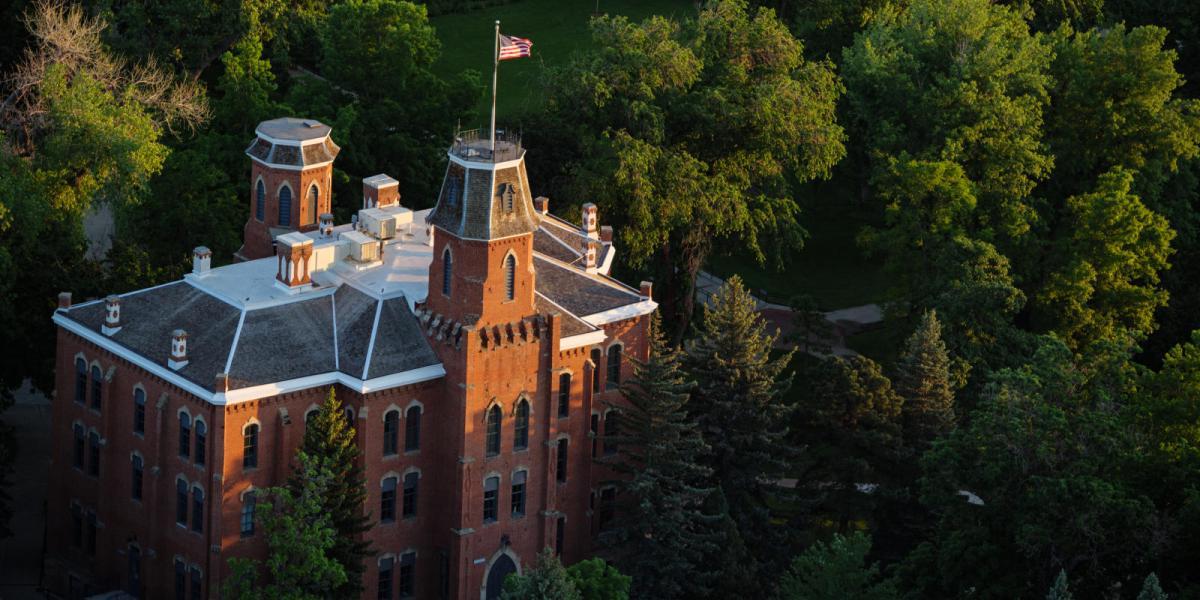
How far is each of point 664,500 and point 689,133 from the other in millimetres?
29302

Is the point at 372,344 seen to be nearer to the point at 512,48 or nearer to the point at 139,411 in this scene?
the point at 139,411

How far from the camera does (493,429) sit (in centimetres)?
9331

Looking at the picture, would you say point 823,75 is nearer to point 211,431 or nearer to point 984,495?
point 984,495

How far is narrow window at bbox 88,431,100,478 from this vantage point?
95375 millimetres

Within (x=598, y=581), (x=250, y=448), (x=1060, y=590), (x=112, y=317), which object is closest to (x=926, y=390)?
(x=598, y=581)

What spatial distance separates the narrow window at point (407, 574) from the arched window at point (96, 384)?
14.9 m

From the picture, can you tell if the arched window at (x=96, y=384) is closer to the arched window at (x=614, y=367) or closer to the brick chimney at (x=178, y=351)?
the brick chimney at (x=178, y=351)

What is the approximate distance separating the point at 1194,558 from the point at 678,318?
42.4 metres

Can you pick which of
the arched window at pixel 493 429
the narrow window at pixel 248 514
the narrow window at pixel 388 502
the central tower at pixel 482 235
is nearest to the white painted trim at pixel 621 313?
the central tower at pixel 482 235

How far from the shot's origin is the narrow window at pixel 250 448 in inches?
3526

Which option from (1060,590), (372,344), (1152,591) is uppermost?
(372,344)

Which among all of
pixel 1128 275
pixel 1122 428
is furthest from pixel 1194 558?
pixel 1128 275

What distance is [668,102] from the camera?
379ft

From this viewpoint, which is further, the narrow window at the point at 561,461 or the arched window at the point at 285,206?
the arched window at the point at 285,206
